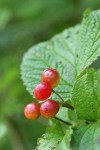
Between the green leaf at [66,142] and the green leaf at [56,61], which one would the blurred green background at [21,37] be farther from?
the green leaf at [66,142]

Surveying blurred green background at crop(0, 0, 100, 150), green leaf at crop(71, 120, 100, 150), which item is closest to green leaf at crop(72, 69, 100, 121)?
green leaf at crop(71, 120, 100, 150)

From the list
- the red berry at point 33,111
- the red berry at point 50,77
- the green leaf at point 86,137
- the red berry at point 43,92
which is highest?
the red berry at point 50,77

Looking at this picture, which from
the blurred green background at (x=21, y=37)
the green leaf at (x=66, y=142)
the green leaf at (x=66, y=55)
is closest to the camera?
the green leaf at (x=66, y=142)

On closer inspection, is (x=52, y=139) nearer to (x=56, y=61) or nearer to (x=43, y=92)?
(x=43, y=92)

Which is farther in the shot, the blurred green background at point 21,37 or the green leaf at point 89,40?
the blurred green background at point 21,37

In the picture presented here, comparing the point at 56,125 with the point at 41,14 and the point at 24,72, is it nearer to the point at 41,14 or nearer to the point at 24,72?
the point at 24,72

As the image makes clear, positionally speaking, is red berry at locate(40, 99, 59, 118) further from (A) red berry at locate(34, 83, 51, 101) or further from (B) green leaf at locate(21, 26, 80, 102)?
(B) green leaf at locate(21, 26, 80, 102)

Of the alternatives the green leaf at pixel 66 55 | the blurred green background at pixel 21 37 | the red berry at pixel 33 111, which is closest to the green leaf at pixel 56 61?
the green leaf at pixel 66 55

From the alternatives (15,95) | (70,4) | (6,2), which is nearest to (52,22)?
(70,4)

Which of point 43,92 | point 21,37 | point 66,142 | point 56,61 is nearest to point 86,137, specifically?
point 66,142
